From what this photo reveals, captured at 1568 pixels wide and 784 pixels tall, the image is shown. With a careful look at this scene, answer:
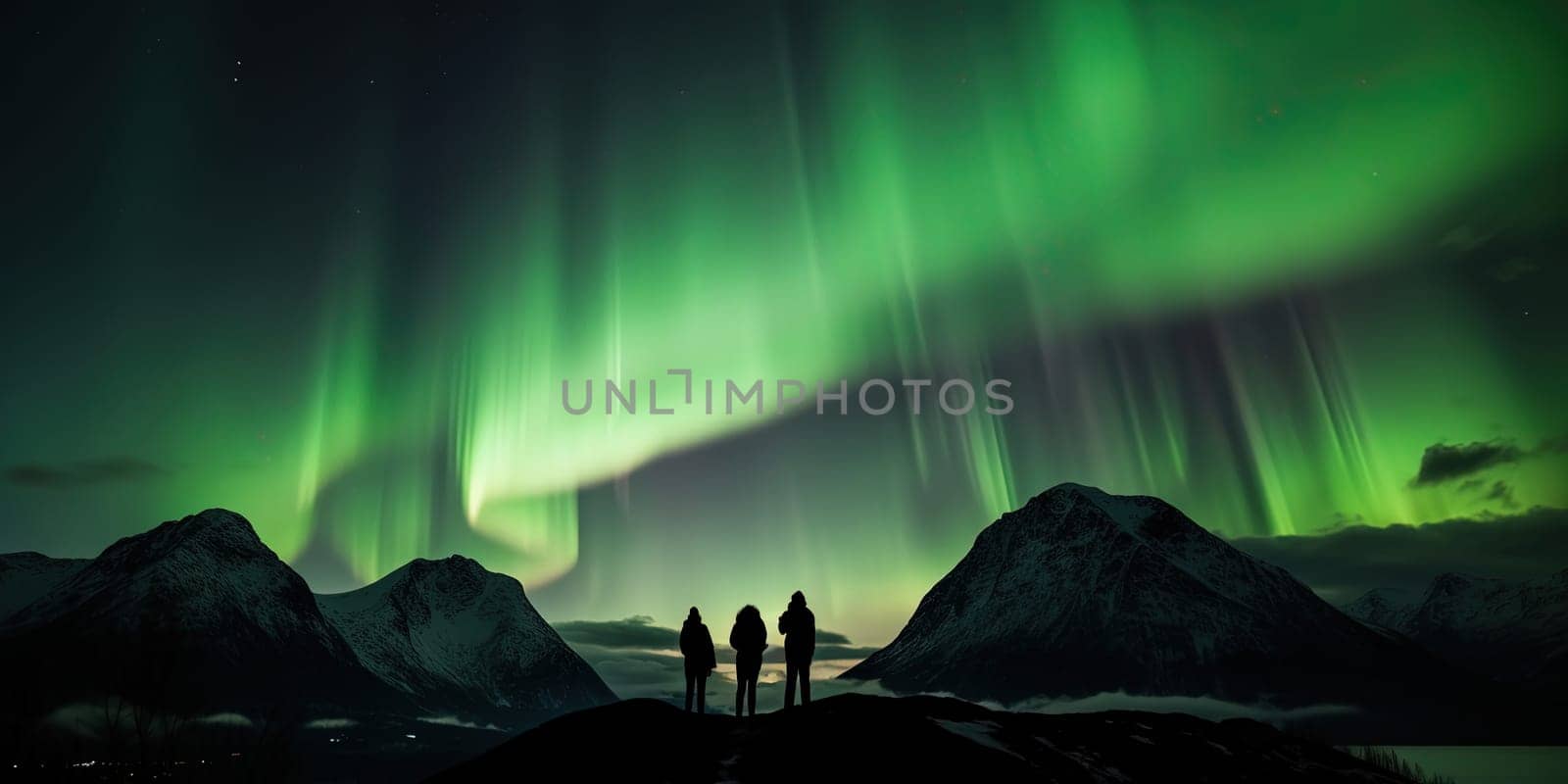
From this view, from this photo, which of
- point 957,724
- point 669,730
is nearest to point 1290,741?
point 957,724

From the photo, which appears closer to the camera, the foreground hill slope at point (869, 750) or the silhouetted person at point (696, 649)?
the foreground hill slope at point (869, 750)

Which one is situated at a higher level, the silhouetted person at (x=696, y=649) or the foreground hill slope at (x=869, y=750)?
the silhouetted person at (x=696, y=649)

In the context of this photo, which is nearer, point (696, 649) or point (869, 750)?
point (869, 750)

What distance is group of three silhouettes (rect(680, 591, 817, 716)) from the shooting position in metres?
39.1

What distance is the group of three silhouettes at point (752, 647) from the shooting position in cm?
3909

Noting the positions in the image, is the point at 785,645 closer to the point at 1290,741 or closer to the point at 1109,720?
the point at 1109,720

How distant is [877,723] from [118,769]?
12911 cm

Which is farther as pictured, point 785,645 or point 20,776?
point 20,776

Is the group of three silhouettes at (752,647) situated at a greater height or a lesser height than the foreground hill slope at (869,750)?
greater

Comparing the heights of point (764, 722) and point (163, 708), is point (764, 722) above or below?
below

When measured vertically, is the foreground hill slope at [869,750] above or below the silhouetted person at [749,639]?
below

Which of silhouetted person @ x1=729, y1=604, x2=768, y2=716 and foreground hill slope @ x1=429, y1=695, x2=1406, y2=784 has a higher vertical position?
silhouetted person @ x1=729, y1=604, x2=768, y2=716

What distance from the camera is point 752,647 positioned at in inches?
1572

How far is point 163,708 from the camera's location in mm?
95438
